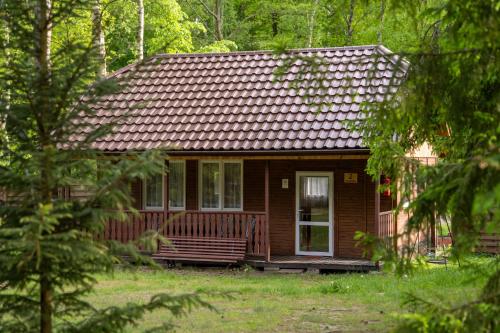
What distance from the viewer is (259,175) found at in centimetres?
2153

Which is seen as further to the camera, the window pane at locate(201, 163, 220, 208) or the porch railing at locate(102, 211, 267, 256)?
the window pane at locate(201, 163, 220, 208)

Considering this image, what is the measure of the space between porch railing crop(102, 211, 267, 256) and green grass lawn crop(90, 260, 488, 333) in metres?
0.91

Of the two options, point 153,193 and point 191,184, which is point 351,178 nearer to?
point 191,184

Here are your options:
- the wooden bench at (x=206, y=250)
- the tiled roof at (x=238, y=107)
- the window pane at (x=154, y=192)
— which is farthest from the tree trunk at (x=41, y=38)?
the window pane at (x=154, y=192)

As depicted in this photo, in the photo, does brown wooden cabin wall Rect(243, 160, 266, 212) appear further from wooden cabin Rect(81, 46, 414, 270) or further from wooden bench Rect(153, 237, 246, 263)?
wooden bench Rect(153, 237, 246, 263)

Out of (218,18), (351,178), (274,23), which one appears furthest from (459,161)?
(274,23)

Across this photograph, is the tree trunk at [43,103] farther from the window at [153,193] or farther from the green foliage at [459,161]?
the window at [153,193]

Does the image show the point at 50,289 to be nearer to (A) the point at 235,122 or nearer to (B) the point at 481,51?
(B) the point at 481,51

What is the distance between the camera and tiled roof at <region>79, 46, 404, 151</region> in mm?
19516

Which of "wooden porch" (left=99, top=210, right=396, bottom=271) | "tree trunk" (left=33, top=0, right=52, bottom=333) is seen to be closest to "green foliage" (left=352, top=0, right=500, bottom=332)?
"tree trunk" (left=33, top=0, right=52, bottom=333)

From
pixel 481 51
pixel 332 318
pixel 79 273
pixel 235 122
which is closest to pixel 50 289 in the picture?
pixel 79 273

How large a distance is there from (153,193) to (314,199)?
4.81 m

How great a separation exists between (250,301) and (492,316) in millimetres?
9629

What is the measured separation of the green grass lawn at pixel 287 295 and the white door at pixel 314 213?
61.5 inches
